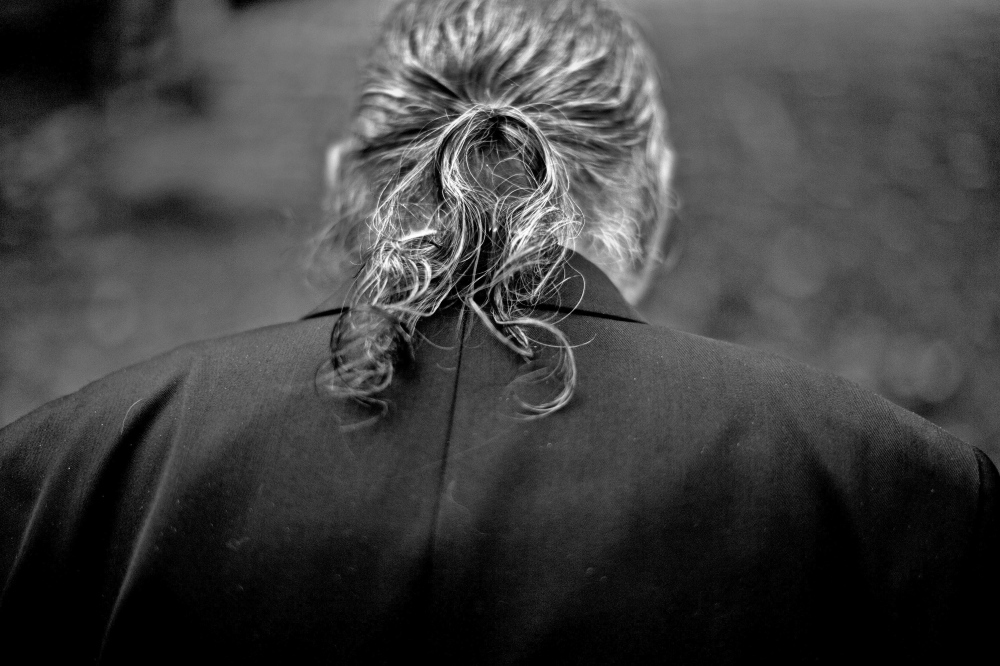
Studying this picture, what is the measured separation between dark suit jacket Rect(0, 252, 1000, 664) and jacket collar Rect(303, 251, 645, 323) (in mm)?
54

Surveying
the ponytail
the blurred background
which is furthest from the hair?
the blurred background

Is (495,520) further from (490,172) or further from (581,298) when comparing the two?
(490,172)

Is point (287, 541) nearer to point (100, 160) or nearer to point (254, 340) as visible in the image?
point (254, 340)

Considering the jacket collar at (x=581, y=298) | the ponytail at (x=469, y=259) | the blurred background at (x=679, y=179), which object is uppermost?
the ponytail at (x=469, y=259)

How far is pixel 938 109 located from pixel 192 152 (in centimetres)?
296

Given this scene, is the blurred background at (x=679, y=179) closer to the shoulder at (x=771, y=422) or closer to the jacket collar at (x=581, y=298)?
the jacket collar at (x=581, y=298)

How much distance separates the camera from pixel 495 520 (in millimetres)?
781

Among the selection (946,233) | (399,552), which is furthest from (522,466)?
(946,233)

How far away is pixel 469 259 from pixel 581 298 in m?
0.15

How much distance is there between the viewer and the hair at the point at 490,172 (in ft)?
2.66

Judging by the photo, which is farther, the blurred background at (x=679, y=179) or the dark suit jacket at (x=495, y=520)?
the blurred background at (x=679, y=179)

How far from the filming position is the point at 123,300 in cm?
272

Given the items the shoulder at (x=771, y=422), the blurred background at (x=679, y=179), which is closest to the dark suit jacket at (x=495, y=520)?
the shoulder at (x=771, y=422)

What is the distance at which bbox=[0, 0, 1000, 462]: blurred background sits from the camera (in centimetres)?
265
